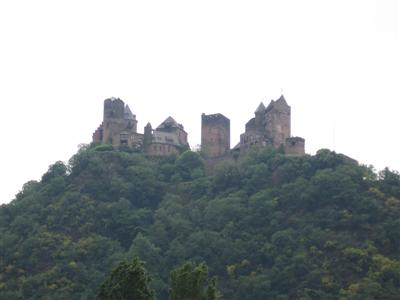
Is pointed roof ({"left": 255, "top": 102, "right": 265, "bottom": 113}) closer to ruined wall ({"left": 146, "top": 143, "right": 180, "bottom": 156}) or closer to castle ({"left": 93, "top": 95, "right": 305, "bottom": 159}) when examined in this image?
castle ({"left": 93, "top": 95, "right": 305, "bottom": 159})

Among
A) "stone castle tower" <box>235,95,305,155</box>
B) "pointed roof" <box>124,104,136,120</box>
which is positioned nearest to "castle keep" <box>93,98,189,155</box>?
"pointed roof" <box>124,104,136,120</box>

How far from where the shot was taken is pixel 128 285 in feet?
113

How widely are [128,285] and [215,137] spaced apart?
75.1 m

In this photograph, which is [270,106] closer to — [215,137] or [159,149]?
[215,137]

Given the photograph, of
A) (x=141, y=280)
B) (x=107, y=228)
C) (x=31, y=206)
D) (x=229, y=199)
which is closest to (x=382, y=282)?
(x=229, y=199)

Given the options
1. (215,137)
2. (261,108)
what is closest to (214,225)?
(215,137)

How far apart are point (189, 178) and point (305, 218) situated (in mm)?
19429

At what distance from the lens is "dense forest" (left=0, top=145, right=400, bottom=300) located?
8388cm

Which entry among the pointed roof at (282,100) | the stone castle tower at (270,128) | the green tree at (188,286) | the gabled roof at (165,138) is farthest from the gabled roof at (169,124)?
the green tree at (188,286)

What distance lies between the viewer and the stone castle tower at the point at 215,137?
109188mm

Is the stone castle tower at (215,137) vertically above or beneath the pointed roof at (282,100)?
beneath

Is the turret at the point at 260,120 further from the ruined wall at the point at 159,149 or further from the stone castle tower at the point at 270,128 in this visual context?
the ruined wall at the point at 159,149

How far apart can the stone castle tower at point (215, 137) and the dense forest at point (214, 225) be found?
2.39m

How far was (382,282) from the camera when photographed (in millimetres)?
80438
